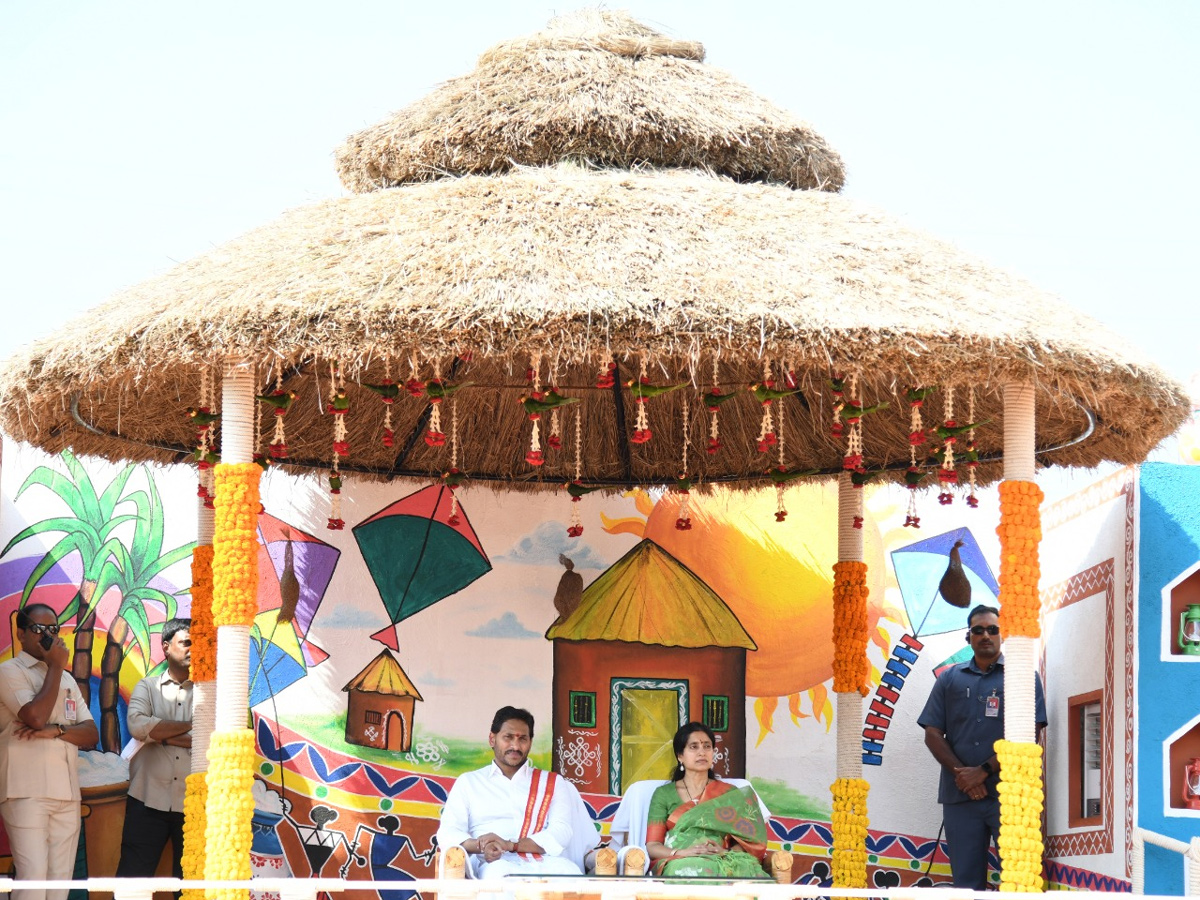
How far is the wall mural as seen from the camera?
9.31 meters

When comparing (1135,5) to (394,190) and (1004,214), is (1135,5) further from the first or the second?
(394,190)

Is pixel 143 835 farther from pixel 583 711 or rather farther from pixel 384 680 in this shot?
pixel 583 711

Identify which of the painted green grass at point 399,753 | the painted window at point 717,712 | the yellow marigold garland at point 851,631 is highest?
the yellow marigold garland at point 851,631

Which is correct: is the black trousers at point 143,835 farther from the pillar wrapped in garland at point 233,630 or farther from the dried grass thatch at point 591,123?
the dried grass thatch at point 591,123

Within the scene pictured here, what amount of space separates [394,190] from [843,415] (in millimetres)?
2544

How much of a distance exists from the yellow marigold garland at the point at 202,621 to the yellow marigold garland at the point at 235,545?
1913mm

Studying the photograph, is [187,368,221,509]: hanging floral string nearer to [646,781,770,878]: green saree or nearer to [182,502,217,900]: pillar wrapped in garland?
[182,502,217,900]: pillar wrapped in garland

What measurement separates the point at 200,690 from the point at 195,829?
0.77 m

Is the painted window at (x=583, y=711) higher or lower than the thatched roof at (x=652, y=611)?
lower

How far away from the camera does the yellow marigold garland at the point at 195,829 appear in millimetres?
7867

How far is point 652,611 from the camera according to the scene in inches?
380

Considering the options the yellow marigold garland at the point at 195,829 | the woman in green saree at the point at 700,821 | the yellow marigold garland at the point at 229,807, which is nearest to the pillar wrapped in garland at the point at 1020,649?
the woman in green saree at the point at 700,821

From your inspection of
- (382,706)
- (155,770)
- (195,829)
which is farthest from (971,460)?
(155,770)

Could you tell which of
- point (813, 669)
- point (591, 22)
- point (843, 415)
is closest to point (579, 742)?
point (813, 669)
